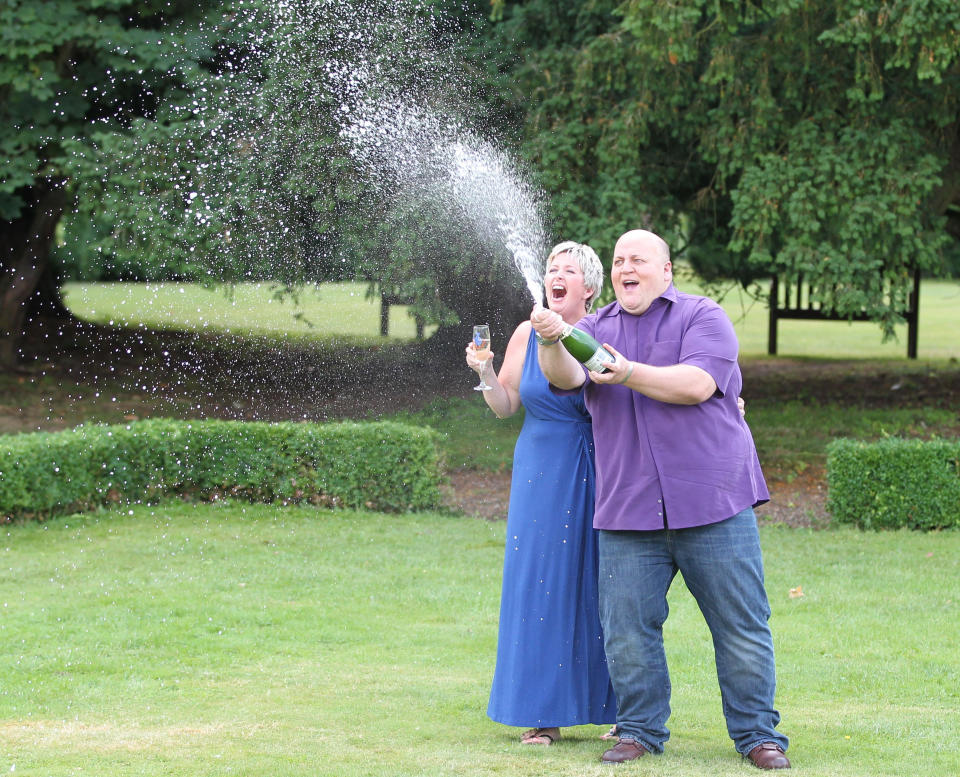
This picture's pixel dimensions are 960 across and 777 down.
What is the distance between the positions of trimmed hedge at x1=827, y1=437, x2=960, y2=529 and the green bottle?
5.82 m

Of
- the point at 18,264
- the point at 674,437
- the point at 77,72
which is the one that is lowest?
the point at 674,437

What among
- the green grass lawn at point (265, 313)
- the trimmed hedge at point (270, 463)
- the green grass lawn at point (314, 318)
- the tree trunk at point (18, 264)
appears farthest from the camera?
the green grass lawn at point (314, 318)

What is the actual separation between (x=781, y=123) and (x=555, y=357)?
26.0 feet

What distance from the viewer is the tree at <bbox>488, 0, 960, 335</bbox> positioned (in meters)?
9.87

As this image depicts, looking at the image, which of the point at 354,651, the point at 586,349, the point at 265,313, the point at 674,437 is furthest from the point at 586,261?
the point at 265,313

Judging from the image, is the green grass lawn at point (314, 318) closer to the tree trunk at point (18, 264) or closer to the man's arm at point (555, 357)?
the tree trunk at point (18, 264)

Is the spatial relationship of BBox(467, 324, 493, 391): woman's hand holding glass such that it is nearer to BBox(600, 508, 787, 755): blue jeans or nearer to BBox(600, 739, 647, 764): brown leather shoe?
BBox(600, 508, 787, 755): blue jeans

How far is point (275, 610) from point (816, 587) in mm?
3254

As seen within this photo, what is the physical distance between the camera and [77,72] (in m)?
13.2

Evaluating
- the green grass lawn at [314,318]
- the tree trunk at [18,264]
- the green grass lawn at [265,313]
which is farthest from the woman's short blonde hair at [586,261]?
the tree trunk at [18,264]

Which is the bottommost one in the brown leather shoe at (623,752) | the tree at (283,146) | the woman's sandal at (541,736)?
the woman's sandal at (541,736)

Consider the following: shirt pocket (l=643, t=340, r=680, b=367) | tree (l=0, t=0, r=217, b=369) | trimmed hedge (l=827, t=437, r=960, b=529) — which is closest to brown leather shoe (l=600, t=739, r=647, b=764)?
shirt pocket (l=643, t=340, r=680, b=367)

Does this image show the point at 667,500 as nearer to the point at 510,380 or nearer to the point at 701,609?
the point at 701,609

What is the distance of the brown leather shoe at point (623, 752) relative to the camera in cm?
380
